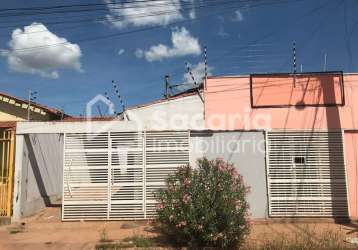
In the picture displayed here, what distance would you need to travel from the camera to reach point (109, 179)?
40.9 ft

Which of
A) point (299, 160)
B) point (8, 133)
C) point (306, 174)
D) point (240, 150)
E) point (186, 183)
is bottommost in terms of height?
point (186, 183)

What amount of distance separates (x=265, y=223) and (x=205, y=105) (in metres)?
3.87

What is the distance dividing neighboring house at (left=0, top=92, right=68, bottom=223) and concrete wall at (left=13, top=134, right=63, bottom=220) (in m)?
0.20

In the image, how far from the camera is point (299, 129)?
1268 centimetres

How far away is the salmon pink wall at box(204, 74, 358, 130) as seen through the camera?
12.7m

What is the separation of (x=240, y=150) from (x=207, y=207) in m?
4.41

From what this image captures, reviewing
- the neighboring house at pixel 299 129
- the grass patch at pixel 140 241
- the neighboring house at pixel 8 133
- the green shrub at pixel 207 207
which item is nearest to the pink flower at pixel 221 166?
the green shrub at pixel 207 207

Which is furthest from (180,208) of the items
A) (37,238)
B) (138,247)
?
(37,238)

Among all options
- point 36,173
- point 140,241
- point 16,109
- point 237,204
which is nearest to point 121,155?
point 36,173

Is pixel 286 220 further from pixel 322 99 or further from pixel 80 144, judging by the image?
pixel 80 144

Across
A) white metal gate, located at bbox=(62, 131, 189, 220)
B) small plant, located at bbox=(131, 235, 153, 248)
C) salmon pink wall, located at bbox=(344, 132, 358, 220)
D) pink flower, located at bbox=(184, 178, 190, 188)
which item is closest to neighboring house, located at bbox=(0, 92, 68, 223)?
white metal gate, located at bbox=(62, 131, 189, 220)

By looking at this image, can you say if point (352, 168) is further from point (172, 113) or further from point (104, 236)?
point (104, 236)

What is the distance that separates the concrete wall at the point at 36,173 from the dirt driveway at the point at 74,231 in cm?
72

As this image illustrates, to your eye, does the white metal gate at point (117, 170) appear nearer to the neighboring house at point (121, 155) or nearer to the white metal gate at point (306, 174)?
the neighboring house at point (121, 155)
